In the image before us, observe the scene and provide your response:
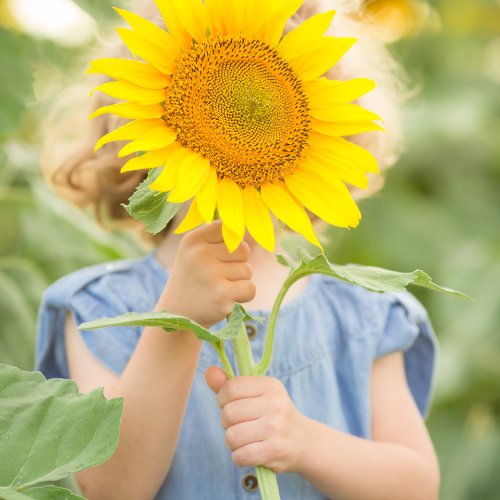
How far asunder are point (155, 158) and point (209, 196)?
53 mm

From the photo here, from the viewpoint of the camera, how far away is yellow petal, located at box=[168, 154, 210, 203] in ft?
1.44

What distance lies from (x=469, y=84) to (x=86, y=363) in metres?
2.21

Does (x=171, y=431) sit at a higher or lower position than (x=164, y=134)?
lower

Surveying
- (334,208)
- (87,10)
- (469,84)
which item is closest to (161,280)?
(87,10)

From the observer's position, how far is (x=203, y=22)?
478 millimetres

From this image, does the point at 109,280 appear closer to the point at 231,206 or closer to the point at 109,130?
the point at 109,130

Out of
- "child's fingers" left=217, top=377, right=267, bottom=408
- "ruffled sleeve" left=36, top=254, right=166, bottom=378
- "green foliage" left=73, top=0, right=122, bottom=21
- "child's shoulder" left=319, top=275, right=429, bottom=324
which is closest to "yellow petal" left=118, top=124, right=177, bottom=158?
"child's fingers" left=217, top=377, right=267, bottom=408

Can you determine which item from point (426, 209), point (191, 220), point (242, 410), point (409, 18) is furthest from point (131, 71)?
point (409, 18)

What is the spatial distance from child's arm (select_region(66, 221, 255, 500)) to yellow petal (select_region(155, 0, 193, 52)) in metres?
0.17

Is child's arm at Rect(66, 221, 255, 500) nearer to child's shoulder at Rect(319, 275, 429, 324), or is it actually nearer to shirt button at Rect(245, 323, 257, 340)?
shirt button at Rect(245, 323, 257, 340)

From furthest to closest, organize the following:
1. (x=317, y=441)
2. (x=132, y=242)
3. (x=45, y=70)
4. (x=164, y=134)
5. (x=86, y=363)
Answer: (x=132, y=242)
(x=45, y=70)
(x=86, y=363)
(x=317, y=441)
(x=164, y=134)

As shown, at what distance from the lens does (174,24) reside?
0.47m

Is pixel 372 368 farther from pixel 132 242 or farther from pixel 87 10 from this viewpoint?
pixel 132 242

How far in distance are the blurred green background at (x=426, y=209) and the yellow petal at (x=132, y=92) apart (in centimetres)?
36
